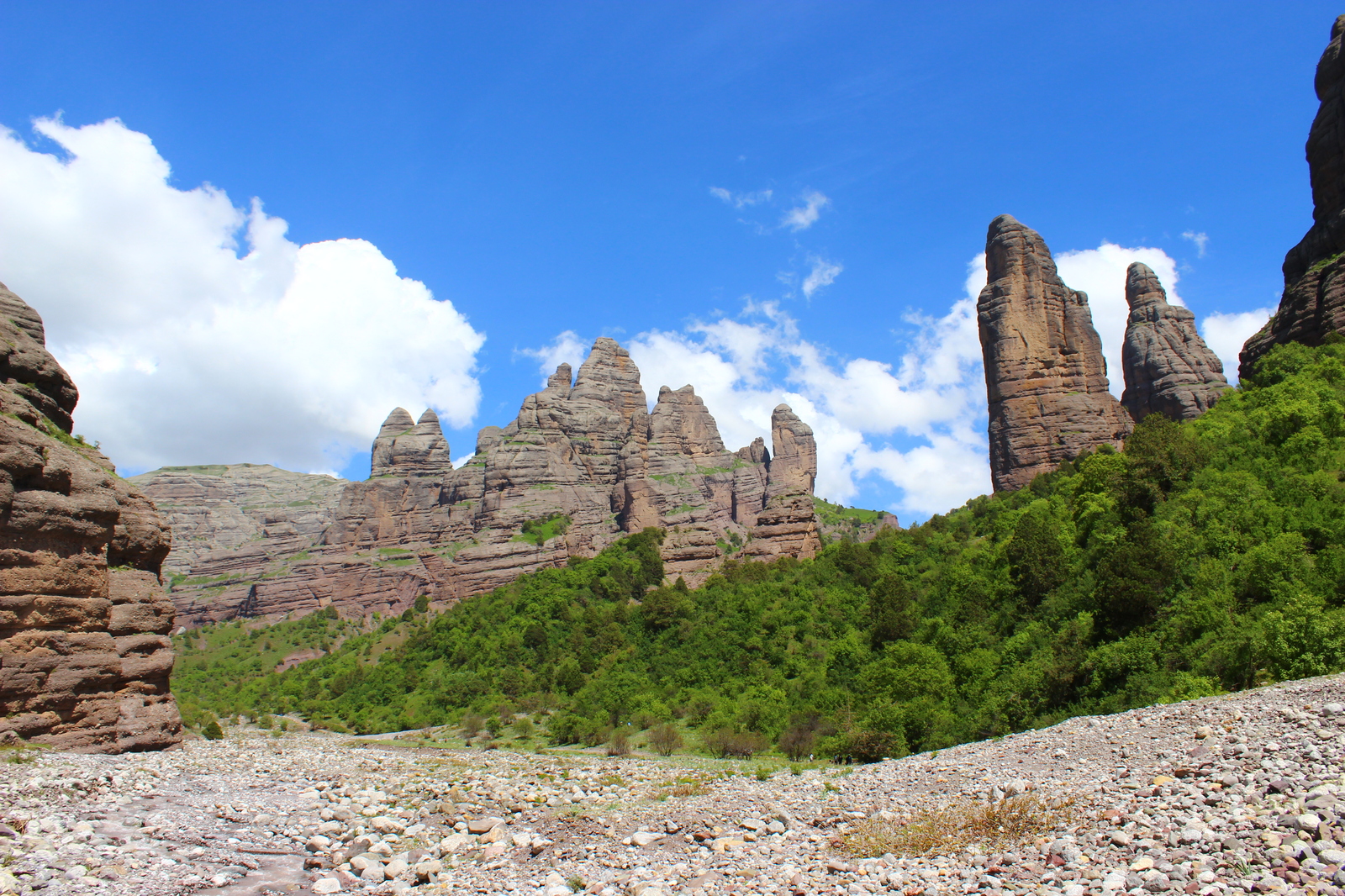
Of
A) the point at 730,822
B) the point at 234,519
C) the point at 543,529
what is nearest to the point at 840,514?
the point at 543,529

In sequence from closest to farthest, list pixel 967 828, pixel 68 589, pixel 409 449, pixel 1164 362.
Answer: pixel 967 828
pixel 68 589
pixel 1164 362
pixel 409 449

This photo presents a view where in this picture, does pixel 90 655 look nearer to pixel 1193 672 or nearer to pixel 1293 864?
pixel 1293 864

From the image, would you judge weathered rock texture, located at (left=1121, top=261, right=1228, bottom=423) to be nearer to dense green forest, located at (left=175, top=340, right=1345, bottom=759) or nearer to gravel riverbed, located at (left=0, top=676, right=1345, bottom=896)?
dense green forest, located at (left=175, top=340, right=1345, bottom=759)

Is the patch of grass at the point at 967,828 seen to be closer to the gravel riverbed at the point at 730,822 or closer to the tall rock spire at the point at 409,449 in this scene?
the gravel riverbed at the point at 730,822

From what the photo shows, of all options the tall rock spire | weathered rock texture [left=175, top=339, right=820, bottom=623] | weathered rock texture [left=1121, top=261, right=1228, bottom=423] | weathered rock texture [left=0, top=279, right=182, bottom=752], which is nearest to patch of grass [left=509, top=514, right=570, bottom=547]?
weathered rock texture [left=175, top=339, right=820, bottom=623]

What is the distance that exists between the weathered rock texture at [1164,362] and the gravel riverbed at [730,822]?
5547 centimetres

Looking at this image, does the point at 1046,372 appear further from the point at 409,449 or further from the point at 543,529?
the point at 409,449

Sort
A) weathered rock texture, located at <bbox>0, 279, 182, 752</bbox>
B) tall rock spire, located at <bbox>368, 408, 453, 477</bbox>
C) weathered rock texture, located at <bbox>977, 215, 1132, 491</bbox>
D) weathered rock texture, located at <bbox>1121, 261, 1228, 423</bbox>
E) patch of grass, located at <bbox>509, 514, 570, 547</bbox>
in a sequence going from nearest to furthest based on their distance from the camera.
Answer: weathered rock texture, located at <bbox>0, 279, 182, 752</bbox> < weathered rock texture, located at <bbox>977, 215, 1132, 491</bbox> < weathered rock texture, located at <bbox>1121, 261, 1228, 423</bbox> < patch of grass, located at <bbox>509, 514, 570, 547</bbox> < tall rock spire, located at <bbox>368, 408, 453, 477</bbox>

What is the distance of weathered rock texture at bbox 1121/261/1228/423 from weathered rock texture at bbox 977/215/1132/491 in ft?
14.2

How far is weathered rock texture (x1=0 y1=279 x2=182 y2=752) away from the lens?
2148 cm

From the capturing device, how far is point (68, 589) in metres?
23.0

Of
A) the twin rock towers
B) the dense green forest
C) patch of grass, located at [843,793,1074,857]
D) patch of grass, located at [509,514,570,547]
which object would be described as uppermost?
A: the twin rock towers

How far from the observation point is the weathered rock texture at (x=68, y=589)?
21.5 meters

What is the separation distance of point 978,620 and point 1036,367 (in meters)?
35.3
